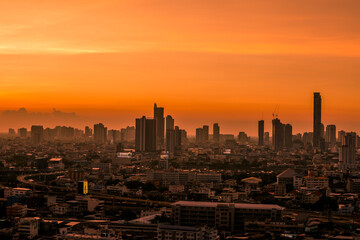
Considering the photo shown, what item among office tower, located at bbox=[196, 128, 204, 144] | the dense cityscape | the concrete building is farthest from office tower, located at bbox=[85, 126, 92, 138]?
the concrete building

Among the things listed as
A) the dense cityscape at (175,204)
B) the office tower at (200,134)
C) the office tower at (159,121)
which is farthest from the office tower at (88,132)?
the dense cityscape at (175,204)

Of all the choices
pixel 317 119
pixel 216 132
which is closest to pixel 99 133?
pixel 216 132

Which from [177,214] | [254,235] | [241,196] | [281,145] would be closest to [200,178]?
[241,196]

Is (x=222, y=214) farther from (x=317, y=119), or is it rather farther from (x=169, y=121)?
(x=169, y=121)

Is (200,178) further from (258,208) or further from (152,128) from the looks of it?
(152,128)

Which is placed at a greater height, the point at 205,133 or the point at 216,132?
the point at 216,132

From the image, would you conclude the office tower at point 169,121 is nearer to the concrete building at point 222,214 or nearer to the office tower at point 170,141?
the office tower at point 170,141

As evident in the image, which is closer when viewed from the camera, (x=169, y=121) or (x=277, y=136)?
(x=277, y=136)

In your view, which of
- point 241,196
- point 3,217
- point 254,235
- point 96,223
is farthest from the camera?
point 241,196
